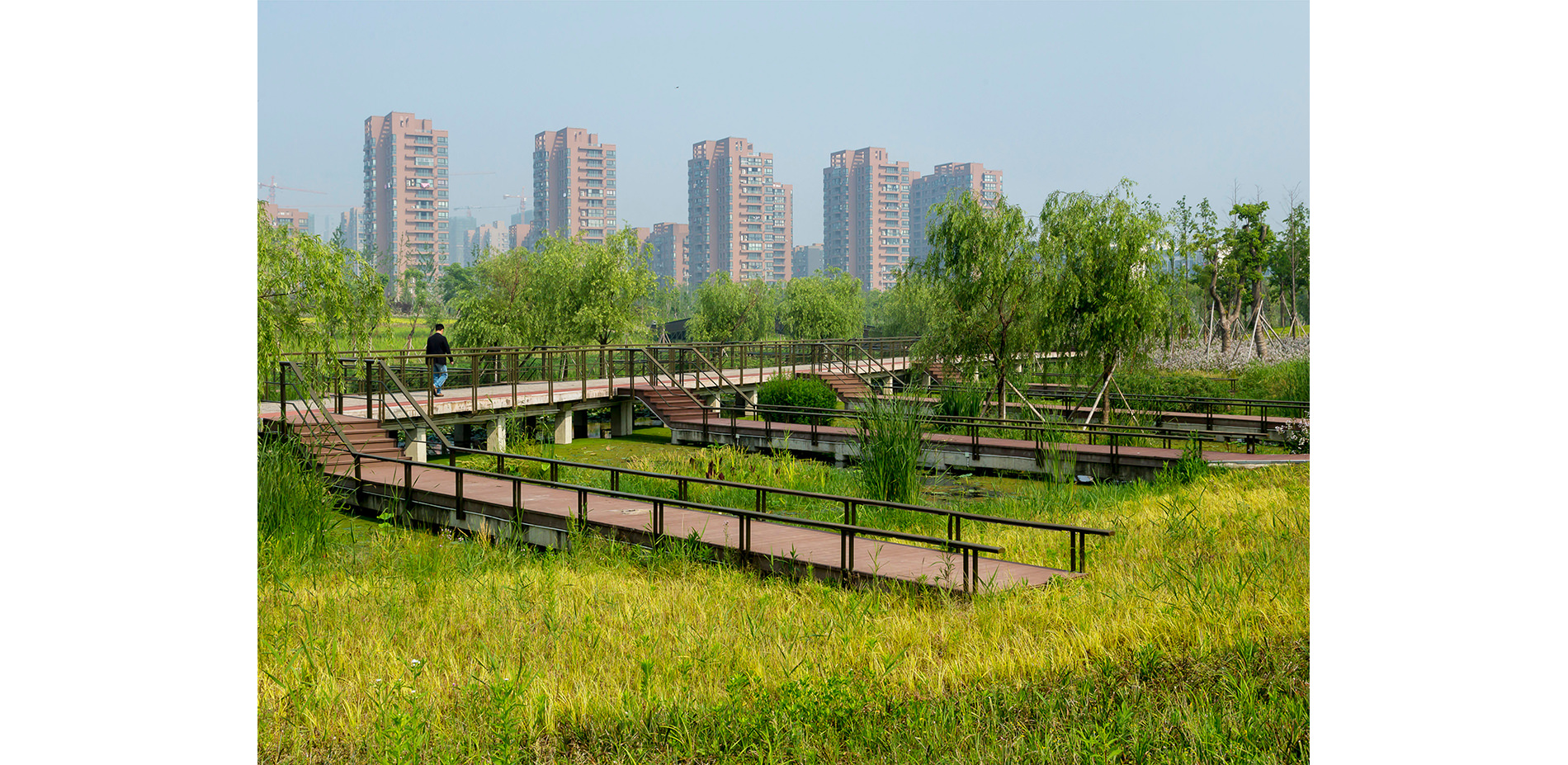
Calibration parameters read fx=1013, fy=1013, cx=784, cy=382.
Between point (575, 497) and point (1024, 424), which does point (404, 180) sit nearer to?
point (1024, 424)

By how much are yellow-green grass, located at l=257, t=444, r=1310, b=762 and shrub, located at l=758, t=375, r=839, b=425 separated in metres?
13.3

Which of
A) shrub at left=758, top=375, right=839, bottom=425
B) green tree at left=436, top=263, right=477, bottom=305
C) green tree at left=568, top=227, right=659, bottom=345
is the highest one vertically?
green tree at left=436, top=263, right=477, bottom=305

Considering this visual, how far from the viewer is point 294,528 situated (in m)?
9.41

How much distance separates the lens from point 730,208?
165375mm

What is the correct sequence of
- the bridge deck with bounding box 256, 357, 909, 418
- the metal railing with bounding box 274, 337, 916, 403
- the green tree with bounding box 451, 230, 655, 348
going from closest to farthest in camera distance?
the bridge deck with bounding box 256, 357, 909, 418 < the metal railing with bounding box 274, 337, 916, 403 < the green tree with bounding box 451, 230, 655, 348

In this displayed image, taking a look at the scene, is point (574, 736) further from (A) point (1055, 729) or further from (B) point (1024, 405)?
(B) point (1024, 405)

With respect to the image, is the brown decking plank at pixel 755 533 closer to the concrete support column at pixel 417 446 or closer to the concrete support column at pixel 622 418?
the concrete support column at pixel 417 446

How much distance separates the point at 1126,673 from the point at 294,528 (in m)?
7.69

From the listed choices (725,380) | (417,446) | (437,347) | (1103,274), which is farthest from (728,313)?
(417,446)

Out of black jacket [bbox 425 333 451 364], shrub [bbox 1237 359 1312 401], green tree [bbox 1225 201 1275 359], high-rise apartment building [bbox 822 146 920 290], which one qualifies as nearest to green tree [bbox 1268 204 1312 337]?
green tree [bbox 1225 201 1275 359]

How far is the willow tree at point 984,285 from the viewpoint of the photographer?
19.6 metres

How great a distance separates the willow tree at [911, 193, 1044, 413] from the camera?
19641 mm

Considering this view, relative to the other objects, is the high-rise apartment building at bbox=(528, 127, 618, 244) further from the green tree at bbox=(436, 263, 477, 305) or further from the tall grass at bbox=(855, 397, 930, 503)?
the tall grass at bbox=(855, 397, 930, 503)
